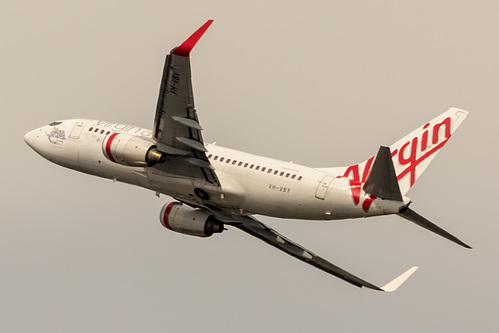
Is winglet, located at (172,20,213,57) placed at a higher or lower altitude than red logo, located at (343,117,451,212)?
higher

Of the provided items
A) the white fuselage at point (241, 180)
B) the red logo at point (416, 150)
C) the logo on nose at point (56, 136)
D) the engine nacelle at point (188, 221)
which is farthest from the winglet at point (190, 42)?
the logo on nose at point (56, 136)

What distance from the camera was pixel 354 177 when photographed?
7212 cm

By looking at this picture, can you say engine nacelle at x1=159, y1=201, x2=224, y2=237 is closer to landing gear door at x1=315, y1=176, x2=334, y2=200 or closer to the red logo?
landing gear door at x1=315, y1=176, x2=334, y2=200

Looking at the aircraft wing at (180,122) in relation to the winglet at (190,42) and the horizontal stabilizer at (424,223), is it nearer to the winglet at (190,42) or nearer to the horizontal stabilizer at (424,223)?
the winglet at (190,42)

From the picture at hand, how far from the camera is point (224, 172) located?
7369 cm

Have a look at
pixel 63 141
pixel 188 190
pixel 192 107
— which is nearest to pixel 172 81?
pixel 192 107

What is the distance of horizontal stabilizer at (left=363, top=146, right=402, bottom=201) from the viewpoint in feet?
211

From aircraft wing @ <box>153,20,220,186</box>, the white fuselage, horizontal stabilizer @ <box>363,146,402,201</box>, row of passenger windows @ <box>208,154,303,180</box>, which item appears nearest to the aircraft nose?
the white fuselage

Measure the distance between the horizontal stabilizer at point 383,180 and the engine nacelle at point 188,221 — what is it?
42.3ft

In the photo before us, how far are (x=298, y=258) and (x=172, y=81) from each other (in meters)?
17.6

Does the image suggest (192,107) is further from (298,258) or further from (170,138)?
(298,258)

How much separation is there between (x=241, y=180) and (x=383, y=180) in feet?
32.7

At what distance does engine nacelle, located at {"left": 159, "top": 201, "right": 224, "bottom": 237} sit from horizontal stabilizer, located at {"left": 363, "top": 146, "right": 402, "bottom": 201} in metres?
12.9

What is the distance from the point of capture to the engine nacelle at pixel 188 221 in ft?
253
